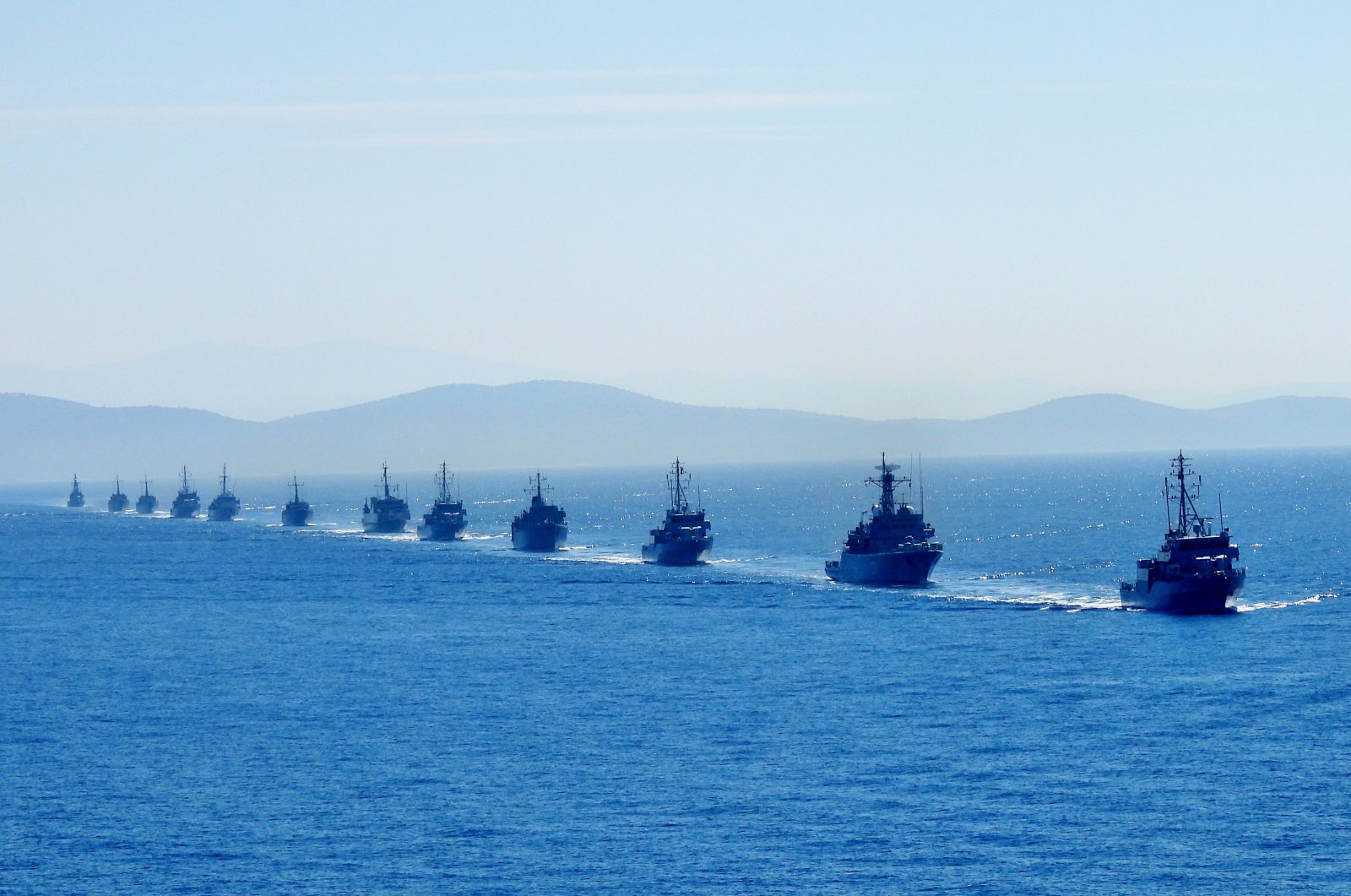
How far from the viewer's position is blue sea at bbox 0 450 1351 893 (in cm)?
6662

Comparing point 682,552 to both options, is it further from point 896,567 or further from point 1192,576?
point 1192,576

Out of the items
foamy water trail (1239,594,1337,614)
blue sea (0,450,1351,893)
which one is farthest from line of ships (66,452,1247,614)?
foamy water trail (1239,594,1337,614)

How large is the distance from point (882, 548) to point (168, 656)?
67.9m

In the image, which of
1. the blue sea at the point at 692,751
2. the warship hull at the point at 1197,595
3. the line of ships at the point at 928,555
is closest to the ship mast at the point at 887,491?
the line of ships at the point at 928,555

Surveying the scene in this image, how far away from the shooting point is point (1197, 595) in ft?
435

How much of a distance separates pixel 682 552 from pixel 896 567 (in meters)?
35.8

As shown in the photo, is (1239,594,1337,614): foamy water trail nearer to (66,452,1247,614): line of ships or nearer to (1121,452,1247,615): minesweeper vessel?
(1121,452,1247,615): minesweeper vessel

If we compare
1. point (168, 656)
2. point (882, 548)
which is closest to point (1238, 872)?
point (168, 656)

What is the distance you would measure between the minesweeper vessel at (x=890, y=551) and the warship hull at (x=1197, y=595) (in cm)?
3032

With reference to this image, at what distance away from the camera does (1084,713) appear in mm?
93688

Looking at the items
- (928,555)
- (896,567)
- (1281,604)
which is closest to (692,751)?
(1281,604)

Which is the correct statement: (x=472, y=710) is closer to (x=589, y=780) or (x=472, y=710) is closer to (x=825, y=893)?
(x=589, y=780)

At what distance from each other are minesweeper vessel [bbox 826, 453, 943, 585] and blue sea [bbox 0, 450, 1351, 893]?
1429 cm

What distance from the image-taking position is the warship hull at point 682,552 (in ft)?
631
